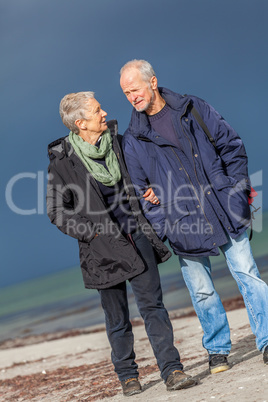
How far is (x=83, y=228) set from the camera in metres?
4.54

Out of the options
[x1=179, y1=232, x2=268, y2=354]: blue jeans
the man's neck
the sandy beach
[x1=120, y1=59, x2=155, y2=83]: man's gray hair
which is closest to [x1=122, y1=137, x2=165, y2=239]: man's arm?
the man's neck

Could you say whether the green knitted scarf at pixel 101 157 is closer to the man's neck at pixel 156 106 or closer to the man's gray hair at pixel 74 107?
the man's gray hair at pixel 74 107

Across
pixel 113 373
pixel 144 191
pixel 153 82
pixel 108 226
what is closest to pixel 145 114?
pixel 153 82

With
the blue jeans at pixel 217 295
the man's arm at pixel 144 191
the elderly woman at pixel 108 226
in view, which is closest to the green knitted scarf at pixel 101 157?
the elderly woman at pixel 108 226

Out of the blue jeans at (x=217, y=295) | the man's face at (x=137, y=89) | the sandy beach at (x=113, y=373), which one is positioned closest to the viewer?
the sandy beach at (x=113, y=373)

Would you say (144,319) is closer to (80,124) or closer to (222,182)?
(222,182)

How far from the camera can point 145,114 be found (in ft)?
15.1

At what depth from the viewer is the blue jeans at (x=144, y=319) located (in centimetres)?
443

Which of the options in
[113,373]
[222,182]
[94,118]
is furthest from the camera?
[113,373]

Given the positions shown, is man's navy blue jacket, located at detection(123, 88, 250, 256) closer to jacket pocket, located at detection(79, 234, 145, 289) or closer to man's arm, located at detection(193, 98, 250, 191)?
man's arm, located at detection(193, 98, 250, 191)

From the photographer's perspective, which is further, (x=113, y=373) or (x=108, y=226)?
(x=113, y=373)

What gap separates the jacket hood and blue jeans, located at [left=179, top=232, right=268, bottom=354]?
100cm

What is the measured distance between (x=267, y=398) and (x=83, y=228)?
175 centimetres

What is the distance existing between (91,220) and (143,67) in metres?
1.18
